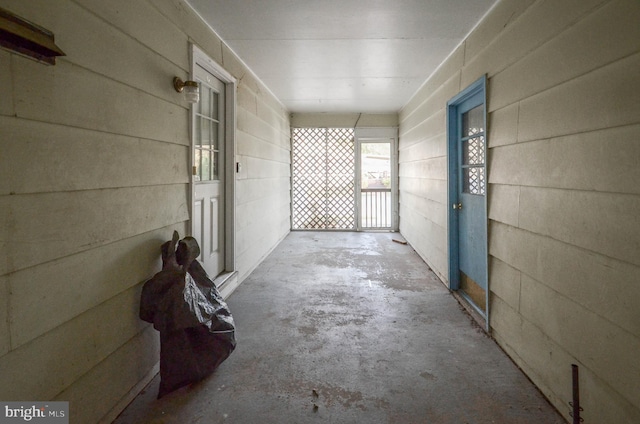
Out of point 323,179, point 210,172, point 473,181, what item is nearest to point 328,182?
point 323,179

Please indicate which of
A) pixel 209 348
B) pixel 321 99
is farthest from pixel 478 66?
pixel 321 99

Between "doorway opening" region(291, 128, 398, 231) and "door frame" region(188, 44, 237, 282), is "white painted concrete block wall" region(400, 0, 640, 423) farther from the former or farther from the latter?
"doorway opening" region(291, 128, 398, 231)

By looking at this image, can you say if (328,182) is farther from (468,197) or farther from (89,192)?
(89,192)

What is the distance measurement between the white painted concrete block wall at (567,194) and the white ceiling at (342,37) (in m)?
0.40

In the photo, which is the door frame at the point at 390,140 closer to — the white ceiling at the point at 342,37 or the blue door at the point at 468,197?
the white ceiling at the point at 342,37

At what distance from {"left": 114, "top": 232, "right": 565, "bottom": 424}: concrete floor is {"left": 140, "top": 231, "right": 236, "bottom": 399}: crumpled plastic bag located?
0.11m

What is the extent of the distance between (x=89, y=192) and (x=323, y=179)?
534 centimetres

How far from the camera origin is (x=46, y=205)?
118 centimetres

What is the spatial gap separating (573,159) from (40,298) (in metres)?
1.97

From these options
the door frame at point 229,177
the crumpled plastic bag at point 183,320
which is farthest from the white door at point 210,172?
the crumpled plastic bag at point 183,320

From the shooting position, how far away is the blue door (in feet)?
8.44

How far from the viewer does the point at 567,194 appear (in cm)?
149

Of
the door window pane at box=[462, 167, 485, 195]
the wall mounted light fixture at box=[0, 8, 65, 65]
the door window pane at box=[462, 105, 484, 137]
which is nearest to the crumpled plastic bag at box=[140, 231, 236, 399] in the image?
the wall mounted light fixture at box=[0, 8, 65, 65]

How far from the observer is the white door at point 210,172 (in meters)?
2.66
